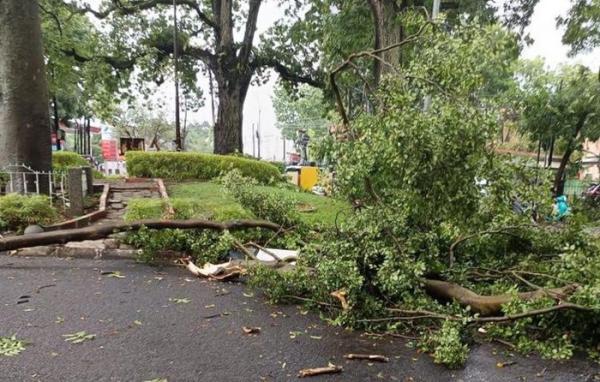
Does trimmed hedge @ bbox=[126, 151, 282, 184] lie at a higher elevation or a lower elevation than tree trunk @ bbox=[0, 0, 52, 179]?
lower

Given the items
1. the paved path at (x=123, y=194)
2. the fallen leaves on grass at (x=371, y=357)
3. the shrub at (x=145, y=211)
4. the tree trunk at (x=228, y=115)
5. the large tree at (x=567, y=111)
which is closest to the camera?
the fallen leaves on grass at (x=371, y=357)

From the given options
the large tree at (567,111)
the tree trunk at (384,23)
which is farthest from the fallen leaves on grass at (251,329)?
the large tree at (567,111)

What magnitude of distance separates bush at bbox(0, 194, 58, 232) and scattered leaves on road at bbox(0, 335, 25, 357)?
3326 mm

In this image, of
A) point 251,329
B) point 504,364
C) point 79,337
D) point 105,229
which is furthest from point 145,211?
point 504,364

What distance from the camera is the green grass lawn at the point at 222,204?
20.2ft

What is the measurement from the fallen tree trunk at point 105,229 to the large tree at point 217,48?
938cm

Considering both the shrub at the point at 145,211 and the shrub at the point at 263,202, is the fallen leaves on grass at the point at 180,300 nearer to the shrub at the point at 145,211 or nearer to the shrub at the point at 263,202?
the shrub at the point at 263,202

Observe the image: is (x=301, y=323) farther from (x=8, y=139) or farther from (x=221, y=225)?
(x=8, y=139)

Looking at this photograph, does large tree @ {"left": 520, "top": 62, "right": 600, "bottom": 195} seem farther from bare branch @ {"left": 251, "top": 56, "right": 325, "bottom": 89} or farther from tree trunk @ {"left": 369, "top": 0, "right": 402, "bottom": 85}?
bare branch @ {"left": 251, "top": 56, "right": 325, "bottom": 89}

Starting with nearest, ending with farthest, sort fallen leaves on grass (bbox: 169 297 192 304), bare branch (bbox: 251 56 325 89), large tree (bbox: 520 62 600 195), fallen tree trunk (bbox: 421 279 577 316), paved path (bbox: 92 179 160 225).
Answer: fallen tree trunk (bbox: 421 279 577 316), fallen leaves on grass (bbox: 169 297 192 304), paved path (bbox: 92 179 160 225), large tree (bbox: 520 62 600 195), bare branch (bbox: 251 56 325 89)

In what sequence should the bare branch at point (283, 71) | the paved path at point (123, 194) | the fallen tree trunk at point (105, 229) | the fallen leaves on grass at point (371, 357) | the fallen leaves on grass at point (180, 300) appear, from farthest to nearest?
the bare branch at point (283, 71) → the paved path at point (123, 194) → the fallen tree trunk at point (105, 229) → the fallen leaves on grass at point (180, 300) → the fallen leaves on grass at point (371, 357)

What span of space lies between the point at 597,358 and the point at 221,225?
3.96m

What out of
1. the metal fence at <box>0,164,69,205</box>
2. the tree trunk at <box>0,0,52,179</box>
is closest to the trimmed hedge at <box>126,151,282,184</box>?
the metal fence at <box>0,164,69,205</box>

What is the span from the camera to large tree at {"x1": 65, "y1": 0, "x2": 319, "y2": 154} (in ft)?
48.1
